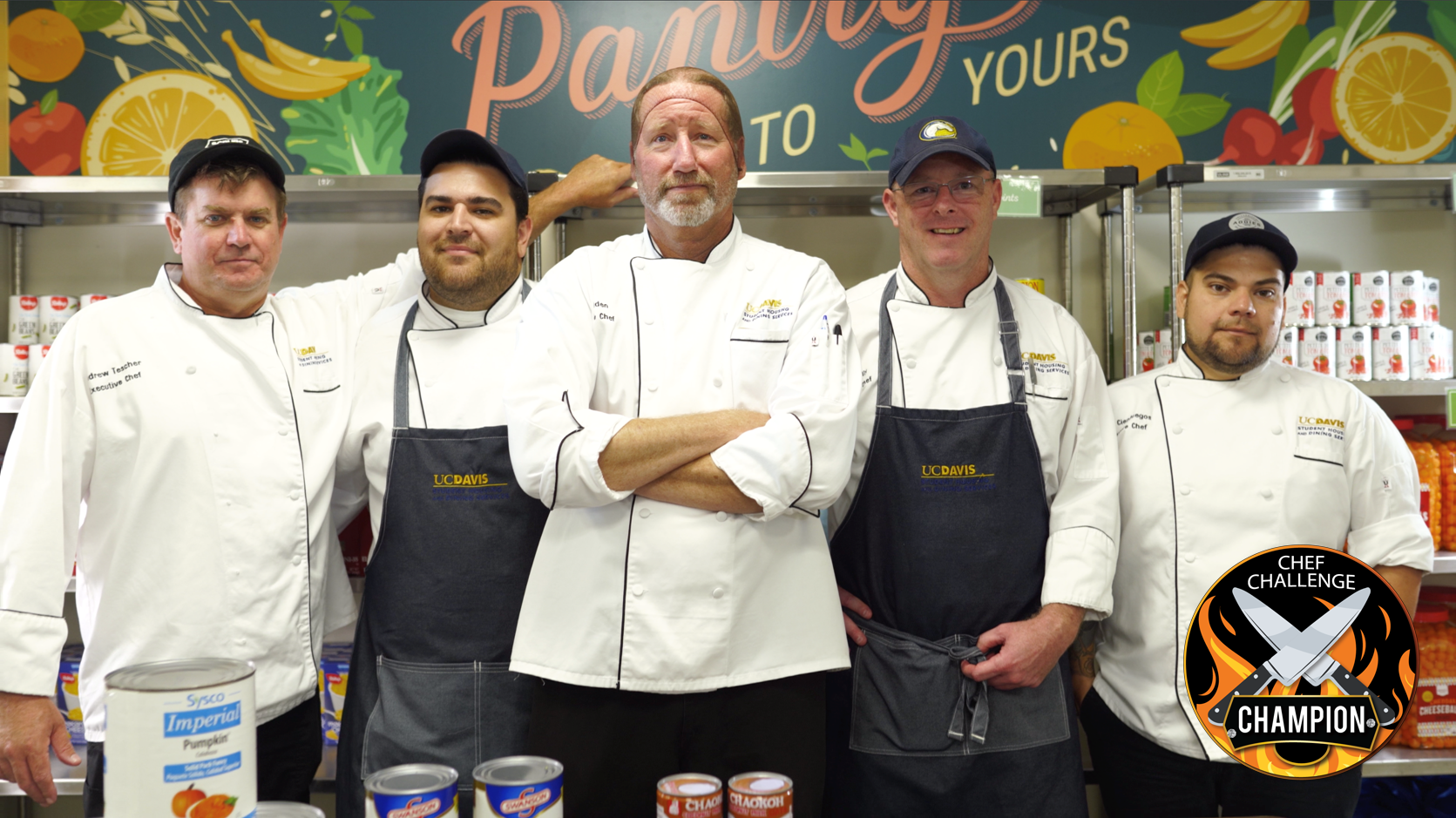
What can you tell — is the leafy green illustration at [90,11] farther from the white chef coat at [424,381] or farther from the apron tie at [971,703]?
the apron tie at [971,703]

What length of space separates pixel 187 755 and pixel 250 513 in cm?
96

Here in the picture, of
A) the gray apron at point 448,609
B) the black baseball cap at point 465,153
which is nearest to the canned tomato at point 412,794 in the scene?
the gray apron at point 448,609

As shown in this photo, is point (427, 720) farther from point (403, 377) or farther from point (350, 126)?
point (350, 126)

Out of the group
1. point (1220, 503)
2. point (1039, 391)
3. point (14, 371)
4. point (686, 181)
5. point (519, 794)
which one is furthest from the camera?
point (14, 371)

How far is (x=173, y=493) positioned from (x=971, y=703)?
157cm

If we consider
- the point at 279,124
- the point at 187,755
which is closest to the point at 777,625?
the point at 187,755

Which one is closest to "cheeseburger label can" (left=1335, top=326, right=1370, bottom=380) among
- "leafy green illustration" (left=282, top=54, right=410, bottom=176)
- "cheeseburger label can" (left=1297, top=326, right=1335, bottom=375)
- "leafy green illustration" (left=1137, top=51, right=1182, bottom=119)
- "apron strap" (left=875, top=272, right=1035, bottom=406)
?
"cheeseburger label can" (left=1297, top=326, right=1335, bottom=375)

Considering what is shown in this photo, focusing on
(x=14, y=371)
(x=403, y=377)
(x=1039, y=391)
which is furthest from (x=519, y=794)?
(x=14, y=371)

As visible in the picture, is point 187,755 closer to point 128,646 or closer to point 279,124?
point 128,646

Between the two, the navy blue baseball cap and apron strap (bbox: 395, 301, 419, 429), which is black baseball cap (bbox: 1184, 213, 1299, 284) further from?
apron strap (bbox: 395, 301, 419, 429)

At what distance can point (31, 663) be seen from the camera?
1.50 metres

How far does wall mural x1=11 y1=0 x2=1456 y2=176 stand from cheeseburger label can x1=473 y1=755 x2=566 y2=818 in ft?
7.38

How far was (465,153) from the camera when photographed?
1.95 meters

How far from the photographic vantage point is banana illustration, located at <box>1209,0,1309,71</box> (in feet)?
9.60
